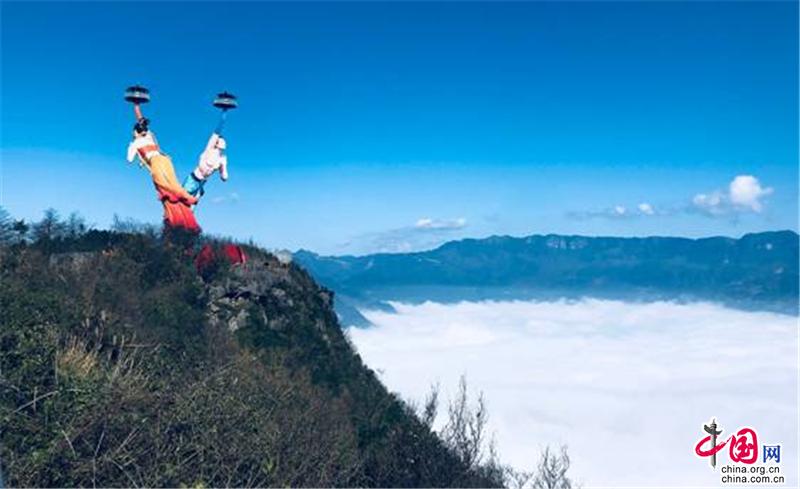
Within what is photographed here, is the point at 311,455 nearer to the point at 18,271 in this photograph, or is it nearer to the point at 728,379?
the point at 18,271

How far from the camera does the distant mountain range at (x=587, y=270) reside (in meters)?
100

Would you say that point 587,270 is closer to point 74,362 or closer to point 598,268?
point 598,268

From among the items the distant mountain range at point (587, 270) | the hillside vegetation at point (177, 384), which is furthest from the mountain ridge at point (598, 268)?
the hillside vegetation at point (177, 384)

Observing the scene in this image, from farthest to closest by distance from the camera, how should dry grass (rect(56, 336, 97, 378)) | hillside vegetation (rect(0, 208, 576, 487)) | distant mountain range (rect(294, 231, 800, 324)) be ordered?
1. distant mountain range (rect(294, 231, 800, 324))
2. dry grass (rect(56, 336, 97, 378))
3. hillside vegetation (rect(0, 208, 576, 487))

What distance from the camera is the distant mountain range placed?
330 feet

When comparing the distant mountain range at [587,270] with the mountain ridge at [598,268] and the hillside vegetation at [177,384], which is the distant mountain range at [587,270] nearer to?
the mountain ridge at [598,268]

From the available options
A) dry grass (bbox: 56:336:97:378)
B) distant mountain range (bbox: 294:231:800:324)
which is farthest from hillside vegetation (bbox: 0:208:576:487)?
distant mountain range (bbox: 294:231:800:324)

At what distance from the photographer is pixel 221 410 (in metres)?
7.32

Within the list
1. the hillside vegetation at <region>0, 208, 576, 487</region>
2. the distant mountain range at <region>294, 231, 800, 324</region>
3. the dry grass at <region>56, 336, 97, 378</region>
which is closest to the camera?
the hillside vegetation at <region>0, 208, 576, 487</region>

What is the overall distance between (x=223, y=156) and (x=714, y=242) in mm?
118252

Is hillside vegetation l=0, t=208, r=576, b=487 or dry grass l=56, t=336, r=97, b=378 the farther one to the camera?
dry grass l=56, t=336, r=97, b=378

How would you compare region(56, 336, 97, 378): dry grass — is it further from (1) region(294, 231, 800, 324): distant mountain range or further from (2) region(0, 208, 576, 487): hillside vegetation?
(1) region(294, 231, 800, 324): distant mountain range

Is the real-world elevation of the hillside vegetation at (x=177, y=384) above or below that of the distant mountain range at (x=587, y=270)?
below

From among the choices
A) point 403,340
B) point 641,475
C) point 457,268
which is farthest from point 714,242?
point 641,475
